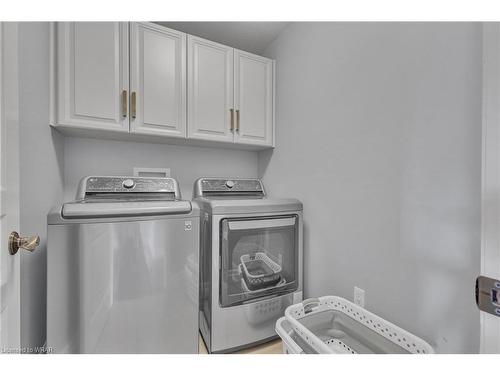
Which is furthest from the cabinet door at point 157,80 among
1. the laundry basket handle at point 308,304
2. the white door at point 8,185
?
the laundry basket handle at point 308,304

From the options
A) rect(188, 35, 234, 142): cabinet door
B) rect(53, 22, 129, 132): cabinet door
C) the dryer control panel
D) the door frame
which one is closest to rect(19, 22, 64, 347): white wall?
rect(53, 22, 129, 132): cabinet door

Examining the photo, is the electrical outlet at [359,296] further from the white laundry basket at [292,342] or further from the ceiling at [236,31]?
the ceiling at [236,31]

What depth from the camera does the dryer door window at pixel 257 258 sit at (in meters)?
1.29

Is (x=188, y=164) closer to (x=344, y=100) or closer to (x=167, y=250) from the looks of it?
(x=167, y=250)

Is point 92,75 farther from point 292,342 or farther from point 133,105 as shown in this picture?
point 292,342

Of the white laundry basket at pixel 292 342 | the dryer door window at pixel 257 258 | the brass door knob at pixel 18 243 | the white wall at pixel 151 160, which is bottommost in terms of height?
the white laundry basket at pixel 292 342

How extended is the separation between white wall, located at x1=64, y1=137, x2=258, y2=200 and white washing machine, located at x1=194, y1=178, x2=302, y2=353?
23.2 inches

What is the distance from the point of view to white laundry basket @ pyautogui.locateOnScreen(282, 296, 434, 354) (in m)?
0.87

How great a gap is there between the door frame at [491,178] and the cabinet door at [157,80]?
4.98 ft

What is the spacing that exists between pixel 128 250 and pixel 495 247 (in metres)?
1.36

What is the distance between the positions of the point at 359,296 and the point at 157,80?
1819mm

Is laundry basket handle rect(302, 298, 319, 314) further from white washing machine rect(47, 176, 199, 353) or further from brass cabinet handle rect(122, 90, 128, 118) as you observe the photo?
brass cabinet handle rect(122, 90, 128, 118)

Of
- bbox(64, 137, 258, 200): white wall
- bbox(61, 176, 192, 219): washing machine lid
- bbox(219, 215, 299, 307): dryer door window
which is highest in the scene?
bbox(64, 137, 258, 200): white wall

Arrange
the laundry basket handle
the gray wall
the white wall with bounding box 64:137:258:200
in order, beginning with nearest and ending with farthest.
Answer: the gray wall < the laundry basket handle < the white wall with bounding box 64:137:258:200
